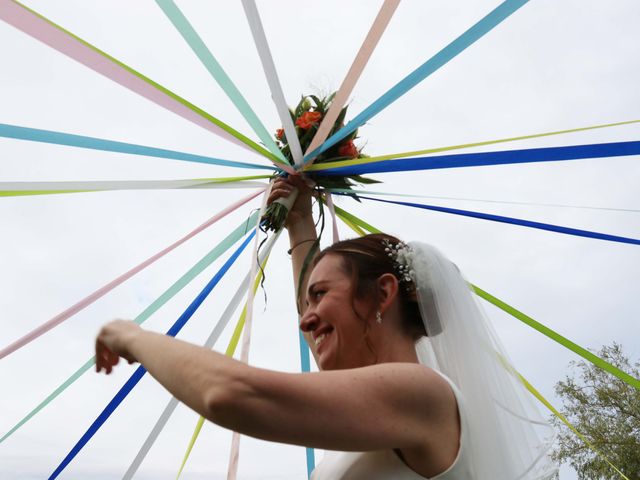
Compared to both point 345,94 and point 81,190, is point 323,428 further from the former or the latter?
point 81,190

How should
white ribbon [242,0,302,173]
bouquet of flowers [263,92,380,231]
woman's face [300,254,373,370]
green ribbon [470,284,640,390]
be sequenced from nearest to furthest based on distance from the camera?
woman's face [300,254,373,370] → white ribbon [242,0,302,173] → green ribbon [470,284,640,390] → bouquet of flowers [263,92,380,231]

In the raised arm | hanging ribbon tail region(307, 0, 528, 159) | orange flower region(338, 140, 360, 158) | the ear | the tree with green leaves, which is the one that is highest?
hanging ribbon tail region(307, 0, 528, 159)

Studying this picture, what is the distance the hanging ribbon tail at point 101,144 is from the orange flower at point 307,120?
0.96 feet

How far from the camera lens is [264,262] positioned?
333cm

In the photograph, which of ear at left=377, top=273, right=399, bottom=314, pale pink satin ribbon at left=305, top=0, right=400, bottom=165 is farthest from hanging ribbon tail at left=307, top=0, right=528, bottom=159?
ear at left=377, top=273, right=399, bottom=314

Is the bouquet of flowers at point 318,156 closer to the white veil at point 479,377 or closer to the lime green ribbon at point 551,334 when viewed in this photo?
the lime green ribbon at point 551,334

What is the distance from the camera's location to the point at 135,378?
3109 mm

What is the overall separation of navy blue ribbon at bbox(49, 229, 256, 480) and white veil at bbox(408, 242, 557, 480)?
4.76 ft

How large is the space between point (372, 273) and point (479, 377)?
0.52 meters

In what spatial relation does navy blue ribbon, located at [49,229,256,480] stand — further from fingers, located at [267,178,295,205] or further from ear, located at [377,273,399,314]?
ear, located at [377,273,399,314]

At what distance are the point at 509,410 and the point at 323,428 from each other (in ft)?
2.89

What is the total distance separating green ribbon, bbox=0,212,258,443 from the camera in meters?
3.20

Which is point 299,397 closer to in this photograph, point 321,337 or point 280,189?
point 321,337

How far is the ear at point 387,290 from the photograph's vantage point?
204cm
